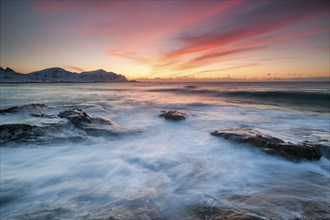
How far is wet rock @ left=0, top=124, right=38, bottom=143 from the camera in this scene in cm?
565

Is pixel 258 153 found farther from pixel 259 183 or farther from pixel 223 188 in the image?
pixel 223 188

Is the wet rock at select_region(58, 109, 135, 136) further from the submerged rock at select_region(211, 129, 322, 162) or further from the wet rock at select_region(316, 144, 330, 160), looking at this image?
the wet rock at select_region(316, 144, 330, 160)

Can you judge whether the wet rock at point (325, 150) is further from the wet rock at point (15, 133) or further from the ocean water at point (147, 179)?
the wet rock at point (15, 133)

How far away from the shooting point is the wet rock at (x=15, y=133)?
565 centimetres

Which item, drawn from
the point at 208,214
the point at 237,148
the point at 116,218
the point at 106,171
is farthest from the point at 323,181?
the point at 106,171

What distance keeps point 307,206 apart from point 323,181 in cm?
152

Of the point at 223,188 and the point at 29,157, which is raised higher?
the point at 29,157

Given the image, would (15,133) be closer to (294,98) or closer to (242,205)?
(242,205)

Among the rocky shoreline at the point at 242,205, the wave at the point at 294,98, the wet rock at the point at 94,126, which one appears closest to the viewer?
the rocky shoreline at the point at 242,205

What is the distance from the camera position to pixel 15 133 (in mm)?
5855

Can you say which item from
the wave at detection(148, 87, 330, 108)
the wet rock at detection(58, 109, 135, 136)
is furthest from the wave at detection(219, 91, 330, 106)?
the wet rock at detection(58, 109, 135, 136)

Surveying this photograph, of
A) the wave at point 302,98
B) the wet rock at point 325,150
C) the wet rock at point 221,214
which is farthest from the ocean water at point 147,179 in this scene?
the wave at point 302,98

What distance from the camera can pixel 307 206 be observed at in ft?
9.29

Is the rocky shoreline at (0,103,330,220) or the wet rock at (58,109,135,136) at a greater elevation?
the wet rock at (58,109,135,136)
